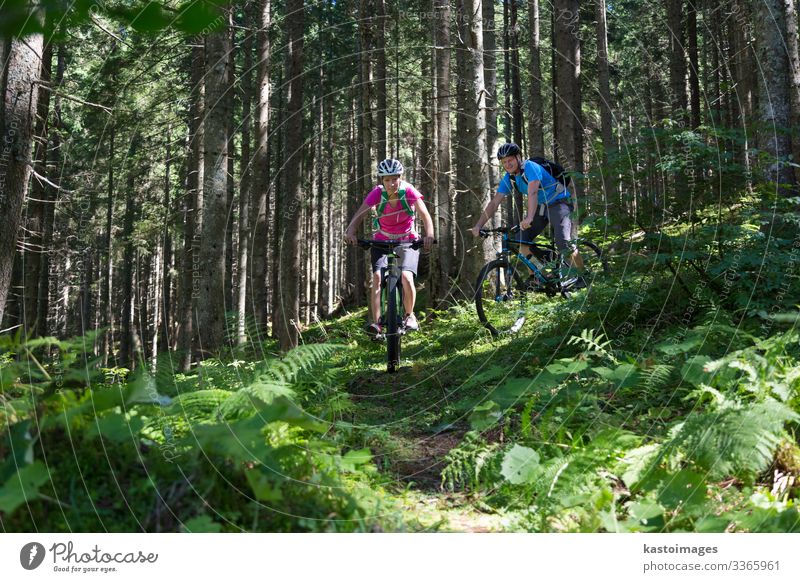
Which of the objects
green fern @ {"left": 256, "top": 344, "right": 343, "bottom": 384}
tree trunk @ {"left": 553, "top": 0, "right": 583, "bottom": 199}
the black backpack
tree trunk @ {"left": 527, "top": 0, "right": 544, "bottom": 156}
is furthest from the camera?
tree trunk @ {"left": 527, "top": 0, "right": 544, "bottom": 156}

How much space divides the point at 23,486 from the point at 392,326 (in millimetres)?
5413

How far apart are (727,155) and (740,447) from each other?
11.5 feet

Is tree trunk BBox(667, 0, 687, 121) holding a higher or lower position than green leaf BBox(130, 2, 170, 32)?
higher

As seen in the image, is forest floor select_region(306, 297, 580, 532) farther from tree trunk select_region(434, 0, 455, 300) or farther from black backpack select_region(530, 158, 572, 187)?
tree trunk select_region(434, 0, 455, 300)

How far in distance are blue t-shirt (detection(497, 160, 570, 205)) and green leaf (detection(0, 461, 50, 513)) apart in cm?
620

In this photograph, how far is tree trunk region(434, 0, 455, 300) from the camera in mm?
12547

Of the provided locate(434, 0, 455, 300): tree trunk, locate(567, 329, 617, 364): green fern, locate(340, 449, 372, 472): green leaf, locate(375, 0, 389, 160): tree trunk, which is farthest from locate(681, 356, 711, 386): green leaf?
locate(375, 0, 389, 160): tree trunk

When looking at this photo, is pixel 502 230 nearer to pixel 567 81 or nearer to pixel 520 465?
pixel 520 465

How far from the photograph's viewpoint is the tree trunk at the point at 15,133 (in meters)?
4.32

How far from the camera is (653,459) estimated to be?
3516 mm

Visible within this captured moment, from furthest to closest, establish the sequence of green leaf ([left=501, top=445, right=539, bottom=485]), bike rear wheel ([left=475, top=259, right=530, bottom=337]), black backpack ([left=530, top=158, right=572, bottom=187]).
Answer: bike rear wheel ([left=475, top=259, right=530, bottom=337]) → black backpack ([left=530, top=158, right=572, bottom=187]) → green leaf ([left=501, top=445, right=539, bottom=485])

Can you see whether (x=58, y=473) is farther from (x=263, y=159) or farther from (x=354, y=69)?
(x=354, y=69)

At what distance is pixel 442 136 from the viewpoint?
47.8 feet

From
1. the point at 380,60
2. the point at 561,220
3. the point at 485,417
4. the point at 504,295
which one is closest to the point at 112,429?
the point at 485,417
